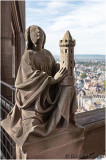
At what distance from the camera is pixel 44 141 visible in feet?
4.99

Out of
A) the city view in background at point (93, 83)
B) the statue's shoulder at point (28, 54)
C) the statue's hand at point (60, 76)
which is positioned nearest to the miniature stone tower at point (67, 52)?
the statue's hand at point (60, 76)

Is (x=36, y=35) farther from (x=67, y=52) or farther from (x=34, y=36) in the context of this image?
(x=67, y=52)

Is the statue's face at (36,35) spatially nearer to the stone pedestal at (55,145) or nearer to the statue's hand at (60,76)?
the statue's hand at (60,76)

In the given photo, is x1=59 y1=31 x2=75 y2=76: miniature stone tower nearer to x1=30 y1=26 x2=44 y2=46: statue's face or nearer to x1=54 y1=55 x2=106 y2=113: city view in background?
x1=30 y1=26 x2=44 y2=46: statue's face

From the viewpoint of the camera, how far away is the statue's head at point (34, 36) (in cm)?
162

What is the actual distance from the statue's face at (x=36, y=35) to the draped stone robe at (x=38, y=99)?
0.37 ft

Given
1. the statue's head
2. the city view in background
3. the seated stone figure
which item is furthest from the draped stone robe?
the city view in background

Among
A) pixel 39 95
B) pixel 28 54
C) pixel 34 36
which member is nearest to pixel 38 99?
pixel 39 95

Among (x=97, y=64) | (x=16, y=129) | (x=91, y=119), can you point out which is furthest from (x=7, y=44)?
(x=16, y=129)

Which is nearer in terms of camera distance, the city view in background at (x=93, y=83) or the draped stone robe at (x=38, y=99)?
the draped stone robe at (x=38, y=99)

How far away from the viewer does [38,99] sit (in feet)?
5.05

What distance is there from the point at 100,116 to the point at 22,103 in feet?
6.44

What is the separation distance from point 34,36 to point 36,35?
0.08ft

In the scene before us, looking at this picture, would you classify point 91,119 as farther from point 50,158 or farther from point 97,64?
point 50,158
